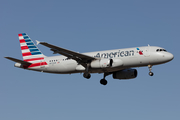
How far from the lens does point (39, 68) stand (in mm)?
47875

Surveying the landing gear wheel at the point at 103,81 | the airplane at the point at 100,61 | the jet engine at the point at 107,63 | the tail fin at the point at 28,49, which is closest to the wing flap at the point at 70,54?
the airplane at the point at 100,61

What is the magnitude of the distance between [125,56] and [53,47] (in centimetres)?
1002

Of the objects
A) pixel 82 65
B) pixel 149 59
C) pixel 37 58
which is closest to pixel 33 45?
pixel 37 58

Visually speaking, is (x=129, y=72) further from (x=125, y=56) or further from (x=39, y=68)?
(x=39, y=68)

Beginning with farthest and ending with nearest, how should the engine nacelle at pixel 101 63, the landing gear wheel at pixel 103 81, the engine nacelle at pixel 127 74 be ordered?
the landing gear wheel at pixel 103 81
the engine nacelle at pixel 127 74
the engine nacelle at pixel 101 63

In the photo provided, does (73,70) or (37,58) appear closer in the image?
(73,70)

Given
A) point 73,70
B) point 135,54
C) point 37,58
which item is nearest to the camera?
point 135,54

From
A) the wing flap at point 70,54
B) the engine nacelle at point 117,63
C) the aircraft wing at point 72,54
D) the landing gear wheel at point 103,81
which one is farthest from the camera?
the landing gear wheel at point 103,81

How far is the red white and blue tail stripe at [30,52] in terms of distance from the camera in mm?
48388

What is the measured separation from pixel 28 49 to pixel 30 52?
92 centimetres

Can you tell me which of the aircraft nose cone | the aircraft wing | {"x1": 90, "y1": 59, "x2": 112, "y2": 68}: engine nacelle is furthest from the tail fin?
the aircraft nose cone

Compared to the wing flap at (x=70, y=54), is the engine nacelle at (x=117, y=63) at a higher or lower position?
lower

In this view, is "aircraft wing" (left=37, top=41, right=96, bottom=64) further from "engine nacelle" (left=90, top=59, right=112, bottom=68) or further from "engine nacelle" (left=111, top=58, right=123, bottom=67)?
"engine nacelle" (left=111, top=58, right=123, bottom=67)

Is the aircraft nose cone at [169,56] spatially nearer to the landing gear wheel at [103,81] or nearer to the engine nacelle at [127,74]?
the engine nacelle at [127,74]
